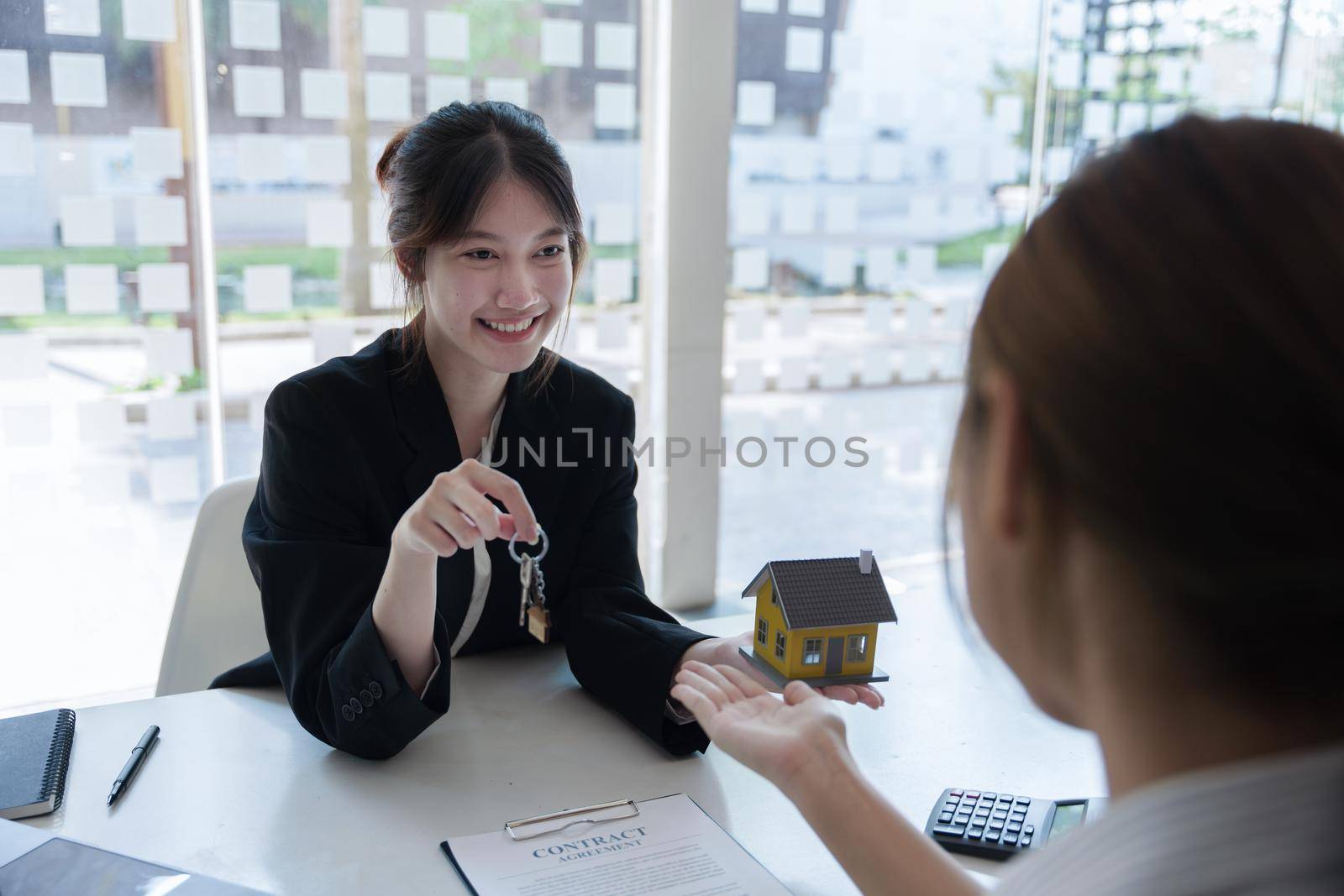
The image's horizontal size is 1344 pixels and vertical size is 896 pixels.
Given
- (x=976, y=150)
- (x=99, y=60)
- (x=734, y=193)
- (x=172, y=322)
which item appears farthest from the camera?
(x=976, y=150)

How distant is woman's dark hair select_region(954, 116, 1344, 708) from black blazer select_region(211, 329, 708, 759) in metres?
0.94

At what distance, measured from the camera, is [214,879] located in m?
1.10

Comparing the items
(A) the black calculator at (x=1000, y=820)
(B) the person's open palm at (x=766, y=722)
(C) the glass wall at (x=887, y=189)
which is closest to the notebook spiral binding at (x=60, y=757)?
(B) the person's open palm at (x=766, y=722)

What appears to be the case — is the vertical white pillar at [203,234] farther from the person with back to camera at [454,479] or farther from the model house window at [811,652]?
the model house window at [811,652]

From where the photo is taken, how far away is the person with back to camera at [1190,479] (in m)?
0.53

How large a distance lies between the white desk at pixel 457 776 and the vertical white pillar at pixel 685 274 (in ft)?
7.01

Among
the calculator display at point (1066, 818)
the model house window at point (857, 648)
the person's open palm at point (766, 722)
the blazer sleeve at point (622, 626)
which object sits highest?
the person's open palm at point (766, 722)

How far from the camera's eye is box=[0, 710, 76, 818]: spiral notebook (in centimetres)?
125

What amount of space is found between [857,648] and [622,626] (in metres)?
0.39

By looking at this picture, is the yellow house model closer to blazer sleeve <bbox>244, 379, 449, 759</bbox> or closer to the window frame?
the window frame

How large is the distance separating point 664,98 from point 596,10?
36 centimetres

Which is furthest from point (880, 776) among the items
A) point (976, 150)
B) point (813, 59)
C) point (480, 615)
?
point (976, 150)

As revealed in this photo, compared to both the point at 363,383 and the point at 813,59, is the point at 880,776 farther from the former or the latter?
the point at 813,59

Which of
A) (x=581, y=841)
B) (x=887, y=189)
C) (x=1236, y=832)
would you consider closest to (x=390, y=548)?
(x=581, y=841)
